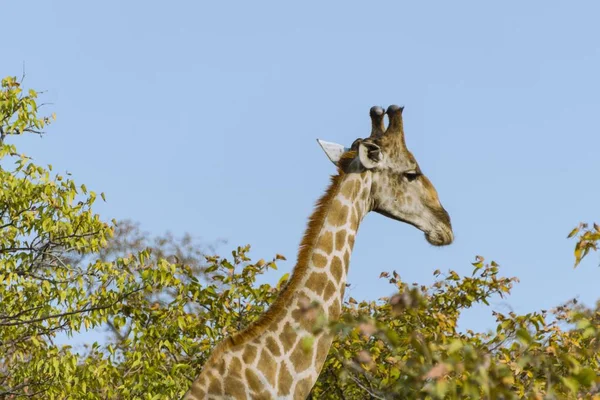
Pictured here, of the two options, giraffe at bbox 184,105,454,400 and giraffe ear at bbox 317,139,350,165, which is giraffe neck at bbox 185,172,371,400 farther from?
giraffe ear at bbox 317,139,350,165

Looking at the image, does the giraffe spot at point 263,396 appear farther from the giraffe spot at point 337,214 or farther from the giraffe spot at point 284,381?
the giraffe spot at point 337,214

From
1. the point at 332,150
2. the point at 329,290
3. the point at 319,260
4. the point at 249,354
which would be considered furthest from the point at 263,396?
the point at 332,150

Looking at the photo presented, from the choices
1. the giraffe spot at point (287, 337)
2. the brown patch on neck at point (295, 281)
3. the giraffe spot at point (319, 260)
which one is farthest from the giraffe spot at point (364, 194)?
the giraffe spot at point (287, 337)

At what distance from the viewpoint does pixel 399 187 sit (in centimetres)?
923

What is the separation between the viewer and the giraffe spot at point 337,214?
28.1ft

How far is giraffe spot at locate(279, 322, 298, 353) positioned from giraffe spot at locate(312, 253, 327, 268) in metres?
0.68

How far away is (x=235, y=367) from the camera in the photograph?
7461 mm

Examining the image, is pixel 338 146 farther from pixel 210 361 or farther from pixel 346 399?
pixel 346 399

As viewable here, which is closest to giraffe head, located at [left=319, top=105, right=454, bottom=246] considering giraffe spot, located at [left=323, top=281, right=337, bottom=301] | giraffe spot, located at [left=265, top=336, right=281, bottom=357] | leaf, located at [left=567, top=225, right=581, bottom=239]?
giraffe spot, located at [left=323, top=281, right=337, bottom=301]

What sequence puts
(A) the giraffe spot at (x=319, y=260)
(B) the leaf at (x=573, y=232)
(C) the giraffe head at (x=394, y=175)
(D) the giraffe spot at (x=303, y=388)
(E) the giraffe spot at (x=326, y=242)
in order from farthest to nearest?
1. (C) the giraffe head at (x=394, y=175)
2. (E) the giraffe spot at (x=326, y=242)
3. (A) the giraffe spot at (x=319, y=260)
4. (D) the giraffe spot at (x=303, y=388)
5. (B) the leaf at (x=573, y=232)

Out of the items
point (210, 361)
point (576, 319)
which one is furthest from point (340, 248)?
point (576, 319)

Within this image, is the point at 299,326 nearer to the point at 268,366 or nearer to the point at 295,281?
the point at 268,366

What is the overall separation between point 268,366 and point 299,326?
0.89 metres

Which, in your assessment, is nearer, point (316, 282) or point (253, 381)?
point (253, 381)
